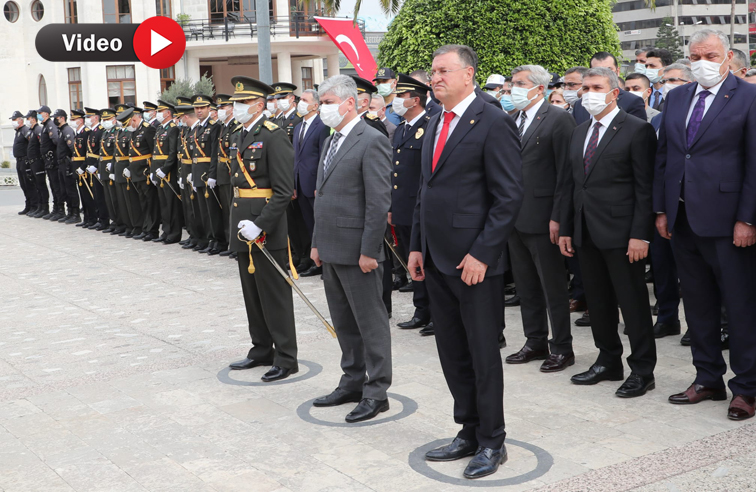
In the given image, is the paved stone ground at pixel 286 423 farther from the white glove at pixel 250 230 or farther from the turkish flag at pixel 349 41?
the turkish flag at pixel 349 41

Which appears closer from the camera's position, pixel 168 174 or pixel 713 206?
pixel 713 206

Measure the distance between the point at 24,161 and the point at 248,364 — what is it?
13070 millimetres

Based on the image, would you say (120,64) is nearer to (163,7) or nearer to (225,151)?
(163,7)

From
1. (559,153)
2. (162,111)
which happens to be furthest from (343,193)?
(162,111)

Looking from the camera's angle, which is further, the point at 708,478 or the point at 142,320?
the point at 142,320

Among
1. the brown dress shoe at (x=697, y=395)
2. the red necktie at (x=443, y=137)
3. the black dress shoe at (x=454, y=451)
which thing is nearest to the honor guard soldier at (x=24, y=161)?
the red necktie at (x=443, y=137)

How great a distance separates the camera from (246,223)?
5.66 m

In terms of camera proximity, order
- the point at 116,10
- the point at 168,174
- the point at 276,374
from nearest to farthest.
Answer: the point at 276,374, the point at 168,174, the point at 116,10

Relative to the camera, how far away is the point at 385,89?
876 cm

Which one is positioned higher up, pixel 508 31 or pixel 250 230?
pixel 508 31

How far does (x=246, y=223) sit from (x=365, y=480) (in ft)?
7.27

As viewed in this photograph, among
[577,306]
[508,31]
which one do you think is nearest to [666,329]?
[577,306]

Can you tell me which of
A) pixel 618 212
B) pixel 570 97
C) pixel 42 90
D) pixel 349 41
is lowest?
pixel 618 212

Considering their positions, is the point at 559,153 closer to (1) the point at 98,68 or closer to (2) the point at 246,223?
(2) the point at 246,223
